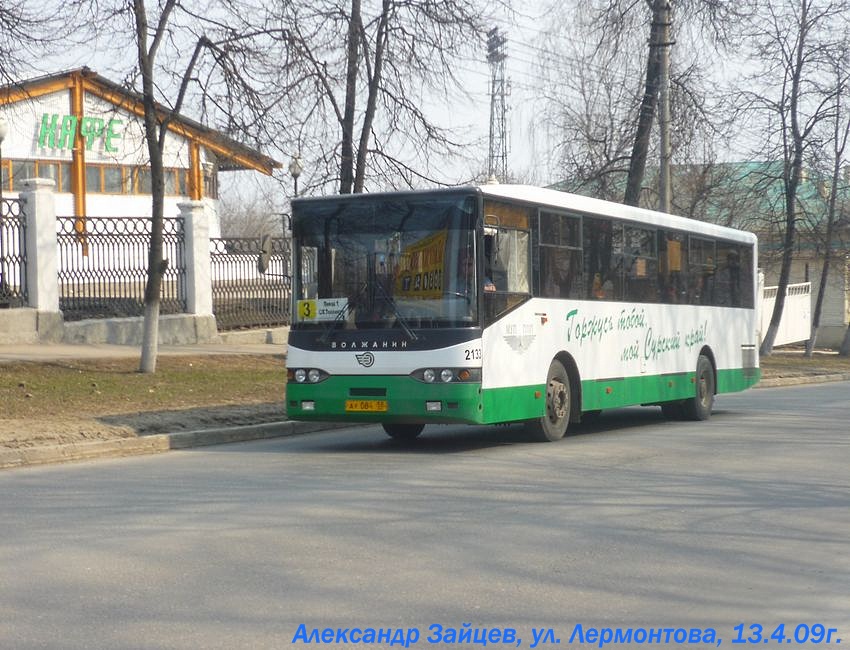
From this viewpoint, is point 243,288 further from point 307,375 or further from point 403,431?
point 307,375

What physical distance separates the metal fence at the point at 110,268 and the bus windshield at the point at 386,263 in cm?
1047

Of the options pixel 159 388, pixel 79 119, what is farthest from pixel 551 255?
pixel 79 119

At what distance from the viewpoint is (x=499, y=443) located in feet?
49.5

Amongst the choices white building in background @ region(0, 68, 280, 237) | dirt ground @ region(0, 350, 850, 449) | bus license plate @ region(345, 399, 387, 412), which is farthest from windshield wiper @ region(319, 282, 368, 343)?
white building in background @ region(0, 68, 280, 237)

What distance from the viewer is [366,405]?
13.7m

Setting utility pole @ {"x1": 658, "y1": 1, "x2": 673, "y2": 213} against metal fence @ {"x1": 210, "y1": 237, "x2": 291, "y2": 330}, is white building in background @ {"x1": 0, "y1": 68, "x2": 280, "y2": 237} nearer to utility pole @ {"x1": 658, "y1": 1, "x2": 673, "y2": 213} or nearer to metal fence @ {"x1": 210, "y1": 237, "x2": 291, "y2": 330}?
metal fence @ {"x1": 210, "y1": 237, "x2": 291, "y2": 330}

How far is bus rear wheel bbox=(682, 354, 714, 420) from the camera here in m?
19.3

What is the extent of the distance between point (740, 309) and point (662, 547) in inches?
541

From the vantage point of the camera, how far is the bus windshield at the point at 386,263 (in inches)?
527

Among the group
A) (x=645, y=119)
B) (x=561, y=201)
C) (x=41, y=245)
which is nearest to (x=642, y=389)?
(x=561, y=201)

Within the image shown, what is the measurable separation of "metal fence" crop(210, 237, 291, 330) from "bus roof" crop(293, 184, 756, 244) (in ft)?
35.5

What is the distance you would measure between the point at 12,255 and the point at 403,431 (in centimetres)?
994

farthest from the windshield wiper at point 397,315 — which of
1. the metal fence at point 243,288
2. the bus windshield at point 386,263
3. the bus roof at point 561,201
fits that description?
the metal fence at point 243,288

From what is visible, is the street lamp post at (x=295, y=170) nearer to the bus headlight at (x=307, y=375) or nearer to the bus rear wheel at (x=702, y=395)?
the bus rear wheel at (x=702, y=395)
